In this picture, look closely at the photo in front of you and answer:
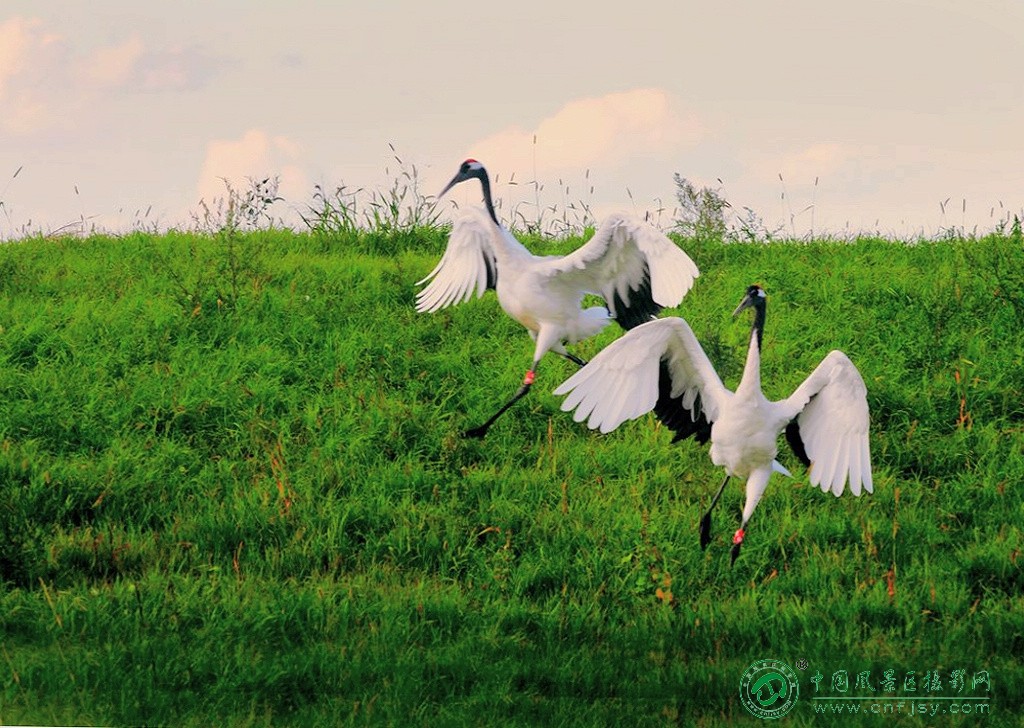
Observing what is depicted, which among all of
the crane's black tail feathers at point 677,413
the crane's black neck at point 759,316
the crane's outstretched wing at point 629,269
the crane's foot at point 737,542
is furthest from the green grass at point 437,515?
the crane's black neck at point 759,316

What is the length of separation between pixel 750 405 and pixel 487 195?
7.67 ft

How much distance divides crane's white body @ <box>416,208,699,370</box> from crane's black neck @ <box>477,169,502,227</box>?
0.16ft

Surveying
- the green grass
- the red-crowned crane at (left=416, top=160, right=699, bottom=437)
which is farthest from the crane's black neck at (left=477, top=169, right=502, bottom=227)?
the green grass

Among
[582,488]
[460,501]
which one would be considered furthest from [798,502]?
[460,501]

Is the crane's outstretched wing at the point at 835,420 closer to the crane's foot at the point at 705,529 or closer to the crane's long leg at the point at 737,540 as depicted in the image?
the crane's long leg at the point at 737,540

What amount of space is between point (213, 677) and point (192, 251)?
5938mm

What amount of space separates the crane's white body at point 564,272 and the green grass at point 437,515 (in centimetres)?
93

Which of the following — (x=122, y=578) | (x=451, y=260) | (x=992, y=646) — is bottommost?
(x=992, y=646)

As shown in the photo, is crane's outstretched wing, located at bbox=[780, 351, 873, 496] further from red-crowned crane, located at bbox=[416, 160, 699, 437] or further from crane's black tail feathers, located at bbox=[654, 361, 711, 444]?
red-crowned crane, located at bbox=[416, 160, 699, 437]

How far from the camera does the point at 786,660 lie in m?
5.77

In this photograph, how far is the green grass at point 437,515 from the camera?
549 centimetres

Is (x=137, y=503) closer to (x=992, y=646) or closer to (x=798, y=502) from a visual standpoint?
(x=798, y=502)

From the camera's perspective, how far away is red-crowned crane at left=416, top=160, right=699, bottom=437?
6.17 m

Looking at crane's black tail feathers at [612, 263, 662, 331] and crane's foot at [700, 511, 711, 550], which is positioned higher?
crane's black tail feathers at [612, 263, 662, 331]
